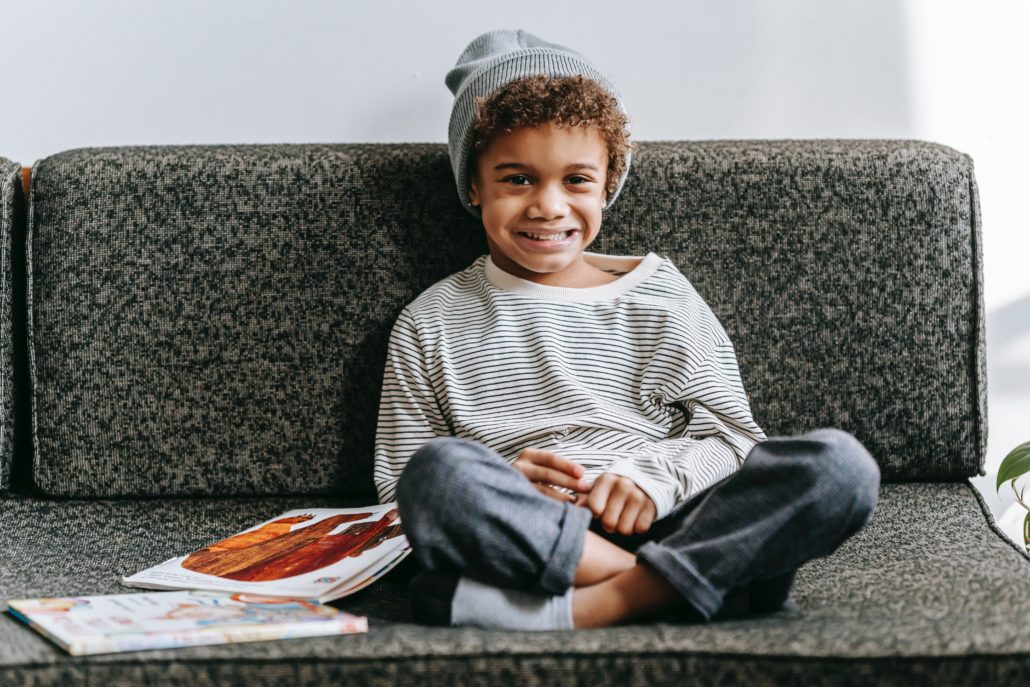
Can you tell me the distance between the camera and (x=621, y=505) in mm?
1011

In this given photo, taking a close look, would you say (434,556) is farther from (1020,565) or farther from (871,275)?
(871,275)

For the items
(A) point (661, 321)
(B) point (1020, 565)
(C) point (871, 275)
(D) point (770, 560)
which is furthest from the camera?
(C) point (871, 275)

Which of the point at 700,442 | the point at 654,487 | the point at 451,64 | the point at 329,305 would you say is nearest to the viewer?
the point at 654,487

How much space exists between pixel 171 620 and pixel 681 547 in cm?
45

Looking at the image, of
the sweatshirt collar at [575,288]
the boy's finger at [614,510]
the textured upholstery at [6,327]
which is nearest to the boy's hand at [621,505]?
the boy's finger at [614,510]

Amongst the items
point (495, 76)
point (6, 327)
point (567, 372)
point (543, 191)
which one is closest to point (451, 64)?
point (495, 76)

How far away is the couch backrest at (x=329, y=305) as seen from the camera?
4.42 ft

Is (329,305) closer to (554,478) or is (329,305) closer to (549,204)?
(549,204)

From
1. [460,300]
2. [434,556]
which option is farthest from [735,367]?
[434,556]

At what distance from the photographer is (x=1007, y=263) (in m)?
1.62

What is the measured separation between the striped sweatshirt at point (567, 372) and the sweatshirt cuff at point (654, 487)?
0.26 feet

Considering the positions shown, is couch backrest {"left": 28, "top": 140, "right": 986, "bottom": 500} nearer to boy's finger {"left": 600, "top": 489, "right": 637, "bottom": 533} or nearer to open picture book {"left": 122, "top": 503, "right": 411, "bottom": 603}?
open picture book {"left": 122, "top": 503, "right": 411, "bottom": 603}

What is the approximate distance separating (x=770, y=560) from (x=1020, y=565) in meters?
0.32

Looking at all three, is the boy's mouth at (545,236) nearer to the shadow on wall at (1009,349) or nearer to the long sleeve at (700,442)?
the long sleeve at (700,442)
